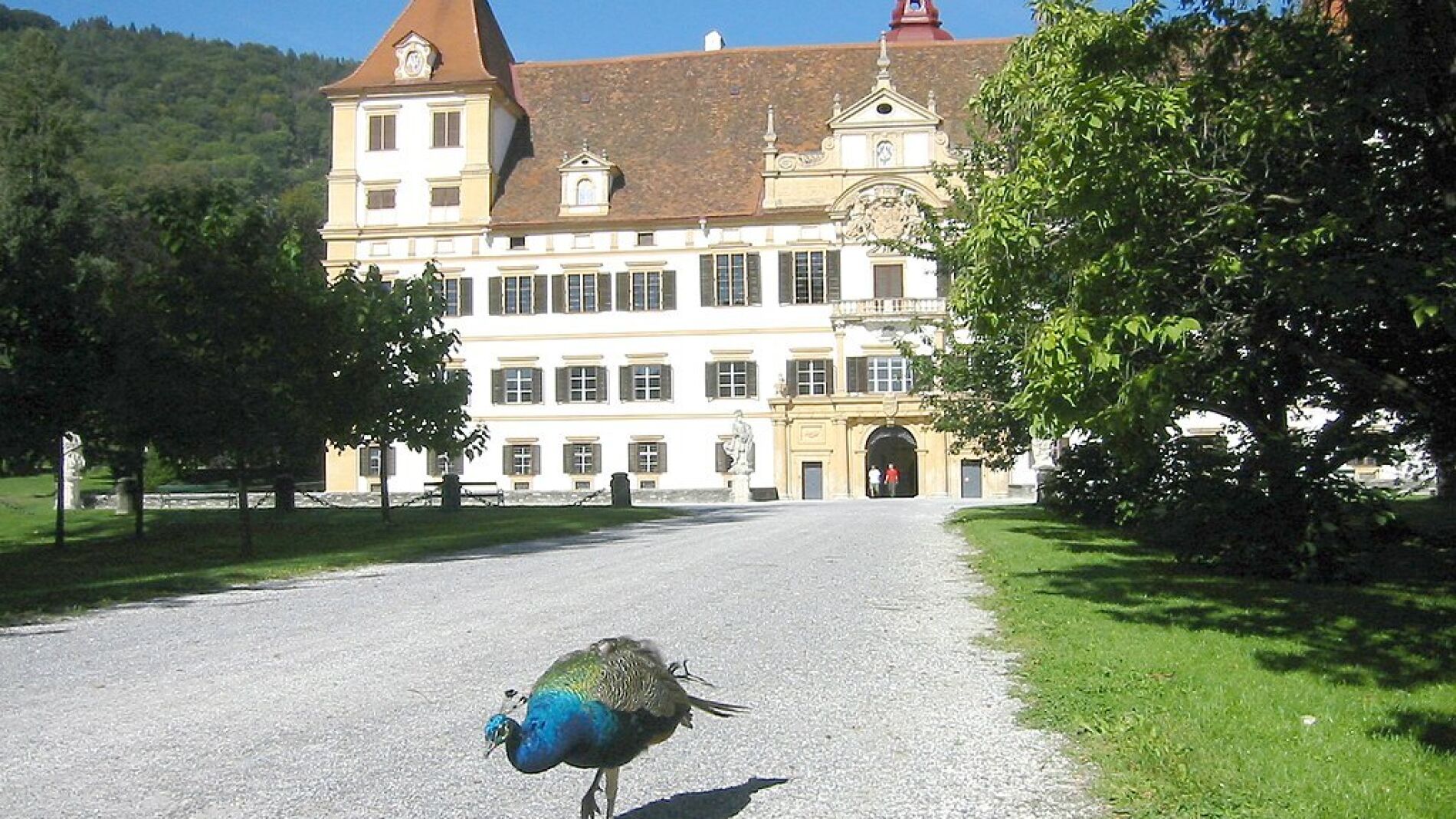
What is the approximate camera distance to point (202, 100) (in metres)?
130

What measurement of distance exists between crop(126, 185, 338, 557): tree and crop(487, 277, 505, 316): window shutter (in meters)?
31.6

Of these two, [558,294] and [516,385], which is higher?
[558,294]

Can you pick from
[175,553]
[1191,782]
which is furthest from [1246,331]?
[175,553]

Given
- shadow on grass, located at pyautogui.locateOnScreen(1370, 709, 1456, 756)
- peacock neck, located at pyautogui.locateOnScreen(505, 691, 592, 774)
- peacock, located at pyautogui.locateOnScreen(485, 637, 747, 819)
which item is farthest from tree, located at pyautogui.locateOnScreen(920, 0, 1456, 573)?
peacock neck, located at pyautogui.locateOnScreen(505, 691, 592, 774)

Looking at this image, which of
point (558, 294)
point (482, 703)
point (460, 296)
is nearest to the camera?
point (482, 703)

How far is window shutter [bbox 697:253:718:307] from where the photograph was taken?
55.9m

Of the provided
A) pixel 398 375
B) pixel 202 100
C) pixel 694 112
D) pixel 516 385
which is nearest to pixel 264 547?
pixel 398 375

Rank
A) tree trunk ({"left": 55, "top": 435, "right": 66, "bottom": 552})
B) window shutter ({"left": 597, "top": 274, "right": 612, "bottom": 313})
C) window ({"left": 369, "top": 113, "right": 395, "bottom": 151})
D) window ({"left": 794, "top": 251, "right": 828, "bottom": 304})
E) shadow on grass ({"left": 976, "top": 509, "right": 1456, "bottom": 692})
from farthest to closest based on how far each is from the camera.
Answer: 1. window ({"left": 369, "top": 113, "right": 395, "bottom": 151})
2. window shutter ({"left": 597, "top": 274, "right": 612, "bottom": 313})
3. window ({"left": 794, "top": 251, "right": 828, "bottom": 304})
4. tree trunk ({"left": 55, "top": 435, "right": 66, "bottom": 552})
5. shadow on grass ({"left": 976, "top": 509, "right": 1456, "bottom": 692})

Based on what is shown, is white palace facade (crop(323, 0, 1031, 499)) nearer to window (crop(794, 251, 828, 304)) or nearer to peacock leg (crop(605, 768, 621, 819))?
window (crop(794, 251, 828, 304))

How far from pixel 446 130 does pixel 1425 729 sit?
2096 inches

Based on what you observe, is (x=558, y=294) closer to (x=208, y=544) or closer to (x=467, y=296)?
(x=467, y=296)

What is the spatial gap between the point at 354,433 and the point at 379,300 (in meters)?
2.94

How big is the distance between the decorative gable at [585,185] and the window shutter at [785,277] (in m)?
7.07

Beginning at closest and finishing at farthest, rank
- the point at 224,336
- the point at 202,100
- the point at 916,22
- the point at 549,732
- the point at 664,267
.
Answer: the point at 549,732, the point at 224,336, the point at 664,267, the point at 916,22, the point at 202,100
